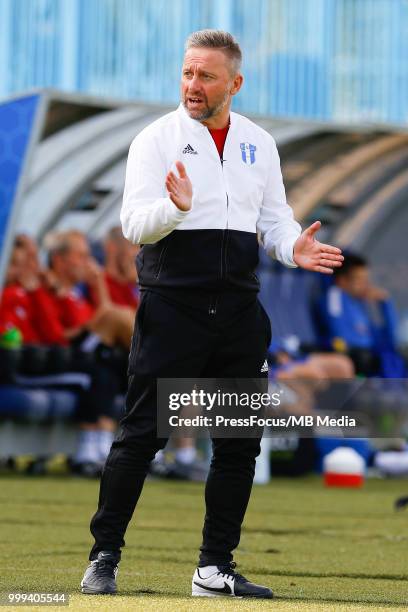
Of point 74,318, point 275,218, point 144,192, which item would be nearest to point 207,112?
point 144,192

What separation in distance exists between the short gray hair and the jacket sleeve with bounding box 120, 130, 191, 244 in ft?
1.00

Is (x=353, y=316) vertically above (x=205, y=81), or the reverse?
(x=205, y=81)

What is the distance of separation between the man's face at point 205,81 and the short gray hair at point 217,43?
0.02 m

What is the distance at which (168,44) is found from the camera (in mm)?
80625

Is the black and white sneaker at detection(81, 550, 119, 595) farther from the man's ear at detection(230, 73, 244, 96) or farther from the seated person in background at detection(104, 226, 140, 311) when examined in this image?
the seated person in background at detection(104, 226, 140, 311)

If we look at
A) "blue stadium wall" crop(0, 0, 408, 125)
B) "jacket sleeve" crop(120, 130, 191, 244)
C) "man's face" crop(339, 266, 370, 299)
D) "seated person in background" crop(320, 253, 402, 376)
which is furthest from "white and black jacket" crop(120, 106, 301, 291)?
"blue stadium wall" crop(0, 0, 408, 125)

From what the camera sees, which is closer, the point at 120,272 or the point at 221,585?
the point at 221,585

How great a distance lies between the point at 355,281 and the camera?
43.1ft

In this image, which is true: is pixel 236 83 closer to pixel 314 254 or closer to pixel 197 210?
pixel 197 210

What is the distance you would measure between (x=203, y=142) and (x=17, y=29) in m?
79.4

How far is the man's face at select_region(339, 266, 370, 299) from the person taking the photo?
13.0m

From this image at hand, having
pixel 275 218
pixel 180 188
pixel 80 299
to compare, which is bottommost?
pixel 80 299

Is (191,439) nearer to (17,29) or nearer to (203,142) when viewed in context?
(203,142)

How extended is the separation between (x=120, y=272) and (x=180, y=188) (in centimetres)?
761
